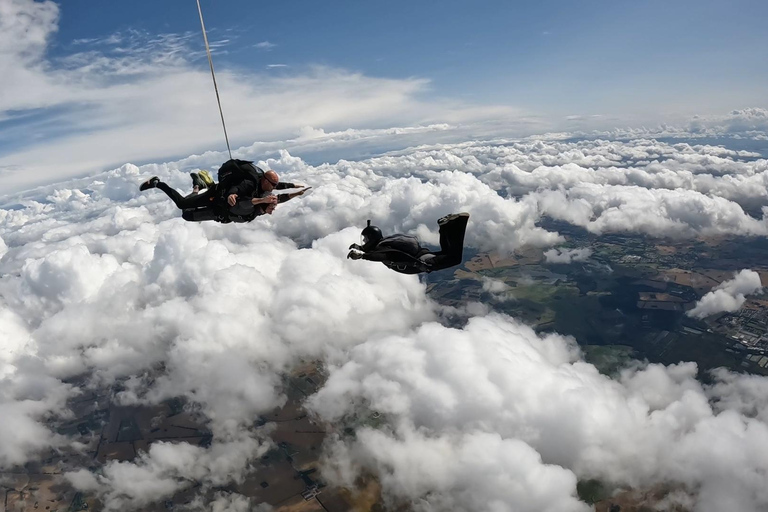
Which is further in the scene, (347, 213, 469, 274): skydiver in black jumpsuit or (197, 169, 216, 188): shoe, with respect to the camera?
(197, 169, 216, 188): shoe

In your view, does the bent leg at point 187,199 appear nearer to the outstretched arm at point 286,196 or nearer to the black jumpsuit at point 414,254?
the outstretched arm at point 286,196

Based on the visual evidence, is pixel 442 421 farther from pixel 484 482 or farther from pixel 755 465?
pixel 755 465

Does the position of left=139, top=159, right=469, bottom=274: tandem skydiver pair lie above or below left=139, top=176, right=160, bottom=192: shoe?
below

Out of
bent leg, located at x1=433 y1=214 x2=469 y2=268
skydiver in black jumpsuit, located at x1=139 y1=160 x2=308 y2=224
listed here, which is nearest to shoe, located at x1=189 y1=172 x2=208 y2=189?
skydiver in black jumpsuit, located at x1=139 y1=160 x2=308 y2=224

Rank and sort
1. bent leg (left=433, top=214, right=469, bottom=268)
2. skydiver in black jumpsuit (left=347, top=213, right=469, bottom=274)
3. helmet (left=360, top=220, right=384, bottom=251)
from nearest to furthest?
bent leg (left=433, top=214, right=469, bottom=268) < skydiver in black jumpsuit (left=347, top=213, right=469, bottom=274) < helmet (left=360, top=220, right=384, bottom=251)

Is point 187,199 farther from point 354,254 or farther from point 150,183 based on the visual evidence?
point 354,254

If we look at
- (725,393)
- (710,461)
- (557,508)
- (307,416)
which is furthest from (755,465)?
(307,416)

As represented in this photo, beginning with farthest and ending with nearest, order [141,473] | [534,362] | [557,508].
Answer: [534,362] → [141,473] → [557,508]

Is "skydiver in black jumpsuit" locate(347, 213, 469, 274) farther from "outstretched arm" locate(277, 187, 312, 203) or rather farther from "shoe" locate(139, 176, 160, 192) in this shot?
"shoe" locate(139, 176, 160, 192)
